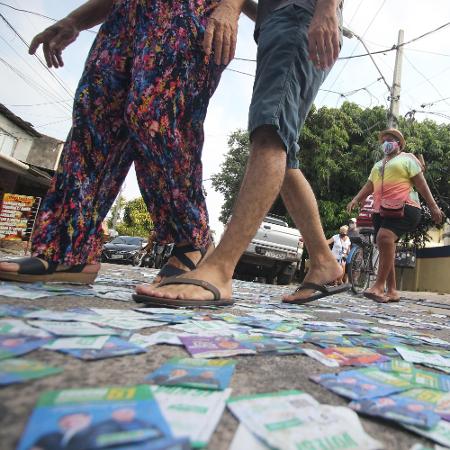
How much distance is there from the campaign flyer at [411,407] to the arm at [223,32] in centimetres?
131

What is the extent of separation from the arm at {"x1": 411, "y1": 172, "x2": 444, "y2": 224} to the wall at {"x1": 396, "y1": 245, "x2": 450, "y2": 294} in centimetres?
963

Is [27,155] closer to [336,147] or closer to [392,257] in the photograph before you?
[336,147]

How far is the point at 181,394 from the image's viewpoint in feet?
1.84

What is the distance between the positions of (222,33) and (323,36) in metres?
0.39

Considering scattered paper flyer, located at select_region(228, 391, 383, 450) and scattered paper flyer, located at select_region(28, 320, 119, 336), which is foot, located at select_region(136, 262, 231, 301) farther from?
scattered paper flyer, located at select_region(228, 391, 383, 450)

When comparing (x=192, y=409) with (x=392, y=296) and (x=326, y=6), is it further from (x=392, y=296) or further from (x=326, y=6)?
(x=392, y=296)

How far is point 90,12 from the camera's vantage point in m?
2.00

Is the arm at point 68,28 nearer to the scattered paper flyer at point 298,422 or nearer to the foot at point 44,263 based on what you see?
the foot at point 44,263

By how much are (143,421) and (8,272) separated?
1352 millimetres

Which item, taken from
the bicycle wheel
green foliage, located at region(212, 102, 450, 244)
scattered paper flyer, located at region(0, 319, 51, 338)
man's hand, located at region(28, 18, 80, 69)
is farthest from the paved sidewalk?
A: green foliage, located at region(212, 102, 450, 244)

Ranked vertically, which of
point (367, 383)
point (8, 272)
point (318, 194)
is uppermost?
point (318, 194)

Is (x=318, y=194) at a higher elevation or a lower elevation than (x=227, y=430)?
higher

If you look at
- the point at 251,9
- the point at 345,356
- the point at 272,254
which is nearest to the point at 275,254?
the point at 272,254

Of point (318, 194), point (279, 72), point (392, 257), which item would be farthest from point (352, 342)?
point (318, 194)
